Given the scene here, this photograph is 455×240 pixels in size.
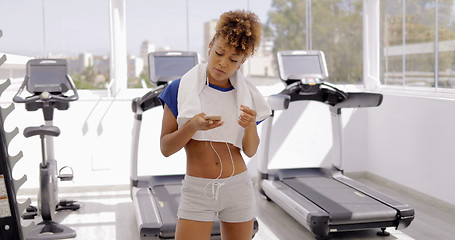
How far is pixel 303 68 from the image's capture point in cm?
481

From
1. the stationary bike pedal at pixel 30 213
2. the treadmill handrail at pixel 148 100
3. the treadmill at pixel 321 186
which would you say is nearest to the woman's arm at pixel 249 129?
the treadmill at pixel 321 186

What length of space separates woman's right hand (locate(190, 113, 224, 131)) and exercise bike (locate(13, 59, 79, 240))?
241 cm

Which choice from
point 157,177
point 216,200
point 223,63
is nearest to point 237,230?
point 216,200

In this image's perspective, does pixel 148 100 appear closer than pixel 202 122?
No

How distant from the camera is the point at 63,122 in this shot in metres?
5.23

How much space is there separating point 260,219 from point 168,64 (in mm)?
1528

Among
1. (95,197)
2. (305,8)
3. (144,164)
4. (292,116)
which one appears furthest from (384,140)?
(95,197)

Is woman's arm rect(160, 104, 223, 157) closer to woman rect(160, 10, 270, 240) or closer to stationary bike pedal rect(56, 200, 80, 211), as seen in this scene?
woman rect(160, 10, 270, 240)

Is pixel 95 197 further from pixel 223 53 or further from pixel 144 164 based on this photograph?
pixel 223 53

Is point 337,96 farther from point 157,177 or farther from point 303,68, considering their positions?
point 157,177

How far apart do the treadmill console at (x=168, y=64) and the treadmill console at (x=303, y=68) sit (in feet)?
2.69

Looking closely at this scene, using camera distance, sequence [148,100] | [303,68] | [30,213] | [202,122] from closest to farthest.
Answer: [202,122], [148,100], [30,213], [303,68]

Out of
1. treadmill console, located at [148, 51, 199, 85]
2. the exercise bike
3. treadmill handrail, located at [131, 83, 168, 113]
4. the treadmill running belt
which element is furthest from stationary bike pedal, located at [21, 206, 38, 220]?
the treadmill running belt

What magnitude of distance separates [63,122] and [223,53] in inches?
150
